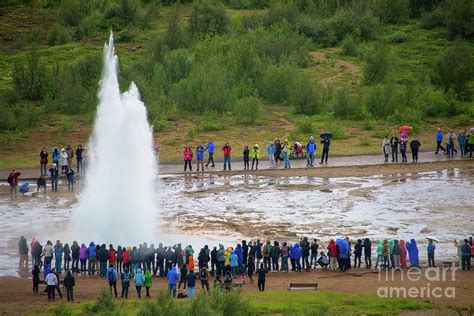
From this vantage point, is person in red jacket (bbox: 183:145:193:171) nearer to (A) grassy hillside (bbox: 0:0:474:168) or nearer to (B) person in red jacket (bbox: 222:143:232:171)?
(B) person in red jacket (bbox: 222:143:232:171)

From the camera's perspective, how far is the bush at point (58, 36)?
247 feet

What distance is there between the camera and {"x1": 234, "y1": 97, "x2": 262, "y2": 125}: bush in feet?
176

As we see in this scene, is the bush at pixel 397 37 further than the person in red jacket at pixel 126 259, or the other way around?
the bush at pixel 397 37

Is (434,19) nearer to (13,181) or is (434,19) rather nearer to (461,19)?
(461,19)

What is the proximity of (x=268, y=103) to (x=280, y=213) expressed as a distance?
2457 cm

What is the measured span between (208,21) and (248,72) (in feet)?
38.8

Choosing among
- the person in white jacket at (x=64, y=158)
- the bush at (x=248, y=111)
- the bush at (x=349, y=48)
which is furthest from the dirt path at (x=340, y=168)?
the bush at (x=349, y=48)

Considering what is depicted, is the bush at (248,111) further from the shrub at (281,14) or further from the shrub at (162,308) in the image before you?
the shrub at (162,308)

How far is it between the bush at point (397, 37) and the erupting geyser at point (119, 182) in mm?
41015

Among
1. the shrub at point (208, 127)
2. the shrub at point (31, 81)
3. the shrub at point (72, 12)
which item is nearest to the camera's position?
the shrub at point (208, 127)

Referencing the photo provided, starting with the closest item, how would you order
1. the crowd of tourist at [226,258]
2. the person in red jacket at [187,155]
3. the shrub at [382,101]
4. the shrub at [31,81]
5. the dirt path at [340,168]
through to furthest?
the crowd of tourist at [226,258] → the dirt path at [340,168] → the person in red jacket at [187,155] → the shrub at [382,101] → the shrub at [31,81]

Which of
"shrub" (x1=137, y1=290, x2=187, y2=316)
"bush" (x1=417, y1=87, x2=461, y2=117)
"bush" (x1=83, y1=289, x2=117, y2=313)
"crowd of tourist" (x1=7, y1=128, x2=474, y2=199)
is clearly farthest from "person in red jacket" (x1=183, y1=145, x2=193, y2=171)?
"shrub" (x1=137, y1=290, x2=187, y2=316)

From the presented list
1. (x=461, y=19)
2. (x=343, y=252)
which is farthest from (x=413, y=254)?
(x=461, y=19)

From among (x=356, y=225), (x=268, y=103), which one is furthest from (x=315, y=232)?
(x=268, y=103)
